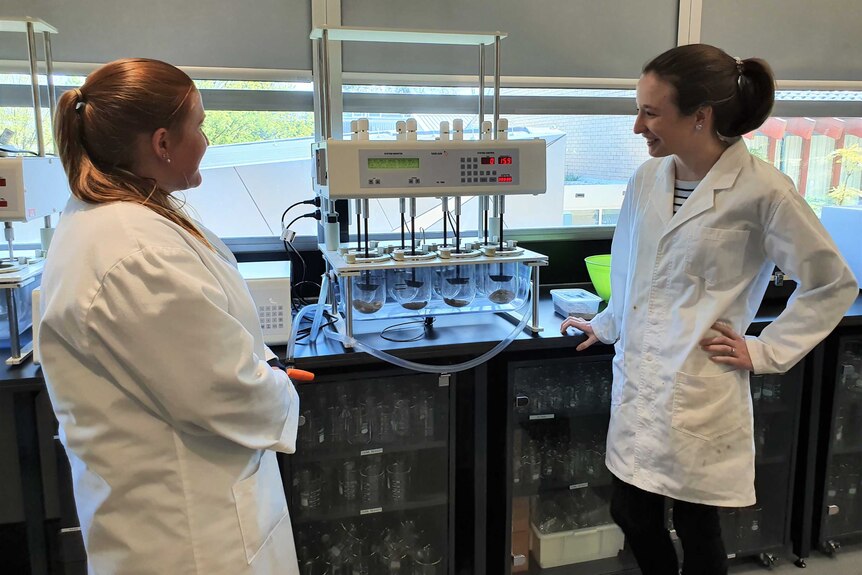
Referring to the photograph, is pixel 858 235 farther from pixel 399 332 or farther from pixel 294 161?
pixel 294 161

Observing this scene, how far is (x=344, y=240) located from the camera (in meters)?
2.49

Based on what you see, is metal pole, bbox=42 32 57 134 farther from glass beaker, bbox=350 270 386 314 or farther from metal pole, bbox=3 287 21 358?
glass beaker, bbox=350 270 386 314

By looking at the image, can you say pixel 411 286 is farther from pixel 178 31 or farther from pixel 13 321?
pixel 178 31

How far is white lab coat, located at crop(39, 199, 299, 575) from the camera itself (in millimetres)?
1035

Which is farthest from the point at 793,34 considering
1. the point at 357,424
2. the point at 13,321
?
the point at 13,321

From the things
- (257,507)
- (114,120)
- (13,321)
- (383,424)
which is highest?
(114,120)

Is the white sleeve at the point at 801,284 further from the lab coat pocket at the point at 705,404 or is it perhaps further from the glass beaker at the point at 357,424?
the glass beaker at the point at 357,424

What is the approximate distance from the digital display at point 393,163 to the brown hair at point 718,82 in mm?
663

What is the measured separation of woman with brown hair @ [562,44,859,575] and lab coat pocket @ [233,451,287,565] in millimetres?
894

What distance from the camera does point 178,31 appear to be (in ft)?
7.32

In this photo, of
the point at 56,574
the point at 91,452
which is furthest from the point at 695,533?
the point at 56,574

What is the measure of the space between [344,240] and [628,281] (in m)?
1.16

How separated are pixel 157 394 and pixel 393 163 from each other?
37.5 inches

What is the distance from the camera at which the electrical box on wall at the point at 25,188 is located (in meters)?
1.63
